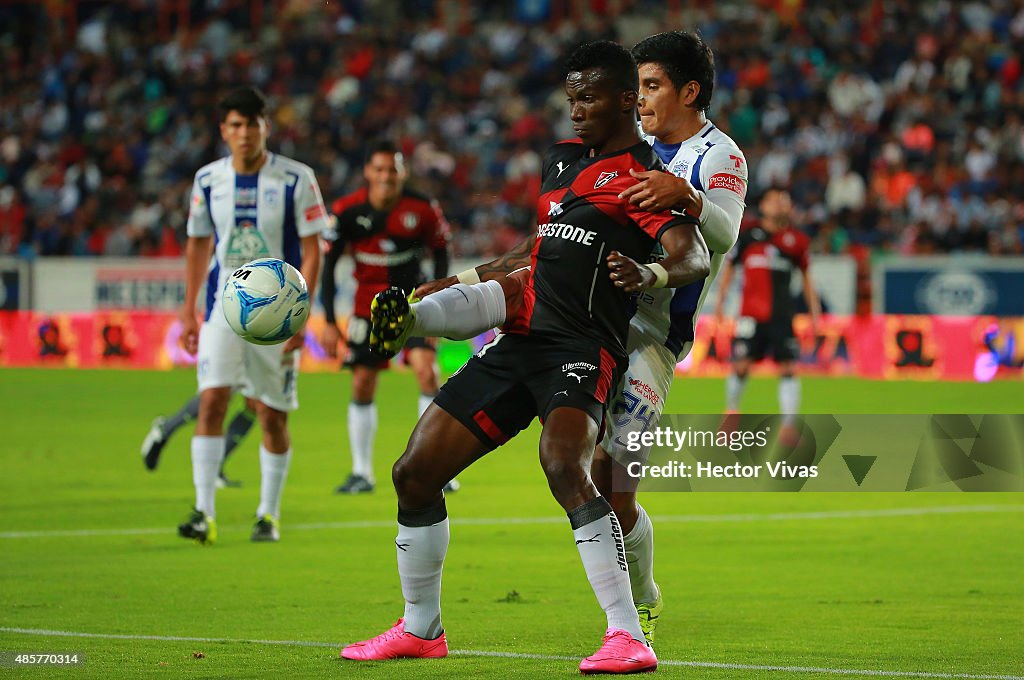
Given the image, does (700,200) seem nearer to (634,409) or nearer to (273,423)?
(634,409)

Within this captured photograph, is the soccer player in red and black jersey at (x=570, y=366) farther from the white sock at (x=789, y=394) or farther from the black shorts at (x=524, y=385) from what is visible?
the white sock at (x=789, y=394)

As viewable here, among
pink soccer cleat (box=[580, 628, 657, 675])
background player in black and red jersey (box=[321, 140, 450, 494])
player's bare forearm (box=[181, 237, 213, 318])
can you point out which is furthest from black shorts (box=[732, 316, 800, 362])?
pink soccer cleat (box=[580, 628, 657, 675])

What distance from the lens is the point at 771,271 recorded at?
636 inches

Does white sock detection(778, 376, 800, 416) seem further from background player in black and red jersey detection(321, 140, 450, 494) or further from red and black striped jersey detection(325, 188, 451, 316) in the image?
red and black striped jersey detection(325, 188, 451, 316)

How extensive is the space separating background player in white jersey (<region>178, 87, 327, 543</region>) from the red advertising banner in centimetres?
1089

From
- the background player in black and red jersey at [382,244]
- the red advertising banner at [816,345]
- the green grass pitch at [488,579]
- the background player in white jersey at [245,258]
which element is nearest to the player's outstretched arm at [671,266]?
the green grass pitch at [488,579]

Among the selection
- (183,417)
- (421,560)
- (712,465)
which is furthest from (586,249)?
(712,465)

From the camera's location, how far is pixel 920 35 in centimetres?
2938

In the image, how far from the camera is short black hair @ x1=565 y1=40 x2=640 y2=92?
5.63m

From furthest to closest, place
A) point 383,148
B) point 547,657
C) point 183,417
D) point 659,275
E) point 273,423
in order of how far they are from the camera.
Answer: point 383,148, point 183,417, point 273,423, point 547,657, point 659,275

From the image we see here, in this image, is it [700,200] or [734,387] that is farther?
[734,387]

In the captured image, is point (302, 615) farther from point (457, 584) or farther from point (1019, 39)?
point (1019, 39)

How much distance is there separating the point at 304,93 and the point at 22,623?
27.1 meters

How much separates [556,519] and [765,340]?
6.07 m
